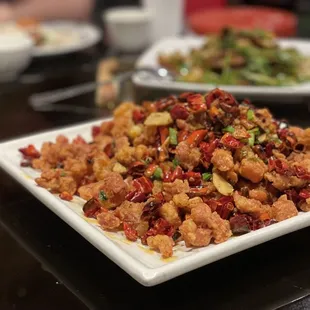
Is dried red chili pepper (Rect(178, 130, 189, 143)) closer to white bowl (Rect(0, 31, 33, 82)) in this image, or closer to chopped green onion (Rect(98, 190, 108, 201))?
chopped green onion (Rect(98, 190, 108, 201))

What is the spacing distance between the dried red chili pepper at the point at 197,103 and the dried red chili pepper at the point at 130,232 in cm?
32

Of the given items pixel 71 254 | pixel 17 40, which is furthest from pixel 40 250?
pixel 17 40

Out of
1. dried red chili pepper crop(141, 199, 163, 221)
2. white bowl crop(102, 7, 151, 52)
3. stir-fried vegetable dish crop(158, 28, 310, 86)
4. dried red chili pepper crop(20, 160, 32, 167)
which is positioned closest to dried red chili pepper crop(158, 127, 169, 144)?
dried red chili pepper crop(141, 199, 163, 221)

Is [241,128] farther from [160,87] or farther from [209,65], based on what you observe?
[209,65]

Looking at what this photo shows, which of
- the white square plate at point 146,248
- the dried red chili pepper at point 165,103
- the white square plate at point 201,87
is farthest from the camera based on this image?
the white square plate at point 201,87

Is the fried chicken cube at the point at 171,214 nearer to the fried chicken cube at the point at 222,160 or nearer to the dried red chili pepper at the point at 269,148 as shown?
the fried chicken cube at the point at 222,160

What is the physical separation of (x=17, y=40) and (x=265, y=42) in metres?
1.03

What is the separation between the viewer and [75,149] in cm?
134

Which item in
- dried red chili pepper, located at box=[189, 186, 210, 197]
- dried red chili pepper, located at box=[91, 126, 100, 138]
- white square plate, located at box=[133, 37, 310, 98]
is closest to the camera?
dried red chili pepper, located at box=[189, 186, 210, 197]

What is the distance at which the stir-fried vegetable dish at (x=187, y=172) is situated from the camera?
1042 mm

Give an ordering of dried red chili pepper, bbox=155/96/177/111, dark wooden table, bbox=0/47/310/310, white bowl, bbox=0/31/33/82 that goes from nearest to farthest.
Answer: dark wooden table, bbox=0/47/310/310, dried red chili pepper, bbox=155/96/177/111, white bowl, bbox=0/31/33/82

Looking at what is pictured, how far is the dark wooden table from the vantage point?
983 millimetres

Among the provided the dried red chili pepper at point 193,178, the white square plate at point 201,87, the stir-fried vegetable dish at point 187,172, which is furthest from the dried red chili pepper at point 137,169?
the white square plate at point 201,87

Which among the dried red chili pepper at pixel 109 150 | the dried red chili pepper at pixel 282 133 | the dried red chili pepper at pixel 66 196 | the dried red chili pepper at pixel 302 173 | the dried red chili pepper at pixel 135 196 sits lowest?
the dried red chili pepper at pixel 66 196
